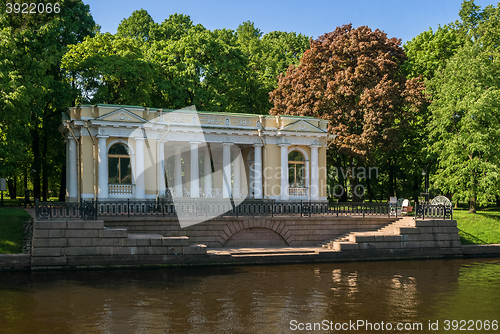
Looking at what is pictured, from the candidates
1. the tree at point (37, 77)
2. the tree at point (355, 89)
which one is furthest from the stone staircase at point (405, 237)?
the tree at point (37, 77)

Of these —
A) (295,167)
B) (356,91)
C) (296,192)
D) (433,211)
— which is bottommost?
(433,211)

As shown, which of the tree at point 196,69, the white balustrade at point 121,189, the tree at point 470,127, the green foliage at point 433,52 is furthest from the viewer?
the green foliage at point 433,52

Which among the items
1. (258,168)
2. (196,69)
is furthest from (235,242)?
→ (196,69)

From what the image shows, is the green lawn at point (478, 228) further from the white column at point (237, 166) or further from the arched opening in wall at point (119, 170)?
the arched opening in wall at point (119, 170)

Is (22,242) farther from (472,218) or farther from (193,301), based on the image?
(472,218)

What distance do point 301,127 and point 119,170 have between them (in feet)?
37.6

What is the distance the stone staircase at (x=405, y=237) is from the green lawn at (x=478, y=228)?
82.6 inches

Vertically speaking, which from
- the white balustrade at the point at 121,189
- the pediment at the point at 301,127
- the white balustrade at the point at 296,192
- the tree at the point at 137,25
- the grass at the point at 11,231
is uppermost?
the tree at the point at 137,25

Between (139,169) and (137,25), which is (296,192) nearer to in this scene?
(139,169)

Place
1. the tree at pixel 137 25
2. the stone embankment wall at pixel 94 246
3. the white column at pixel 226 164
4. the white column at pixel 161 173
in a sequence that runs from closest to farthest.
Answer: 1. the stone embankment wall at pixel 94 246
2. the white column at pixel 161 173
3. the white column at pixel 226 164
4. the tree at pixel 137 25

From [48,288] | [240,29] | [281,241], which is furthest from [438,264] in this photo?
[240,29]

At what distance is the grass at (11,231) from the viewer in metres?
19.8

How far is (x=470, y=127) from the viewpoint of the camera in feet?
103

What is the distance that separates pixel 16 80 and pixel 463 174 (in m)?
27.8
